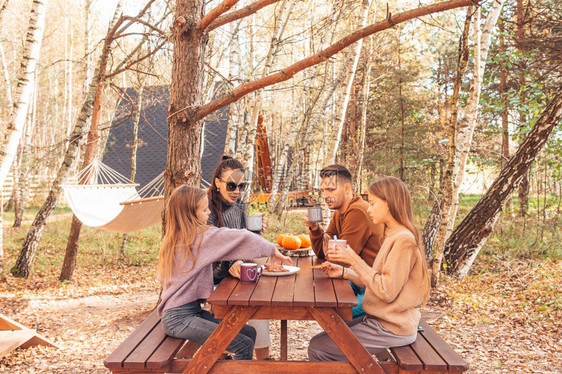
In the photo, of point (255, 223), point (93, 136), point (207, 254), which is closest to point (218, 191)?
point (255, 223)

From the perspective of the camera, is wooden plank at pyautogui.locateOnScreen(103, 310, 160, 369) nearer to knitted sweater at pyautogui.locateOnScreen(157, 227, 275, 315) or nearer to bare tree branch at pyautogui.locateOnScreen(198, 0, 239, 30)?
knitted sweater at pyautogui.locateOnScreen(157, 227, 275, 315)

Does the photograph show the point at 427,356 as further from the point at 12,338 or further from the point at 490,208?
the point at 490,208

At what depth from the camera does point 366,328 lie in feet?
7.73

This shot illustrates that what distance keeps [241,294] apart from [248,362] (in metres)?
0.35

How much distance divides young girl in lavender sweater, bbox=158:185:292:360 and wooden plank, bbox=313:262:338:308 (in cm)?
28

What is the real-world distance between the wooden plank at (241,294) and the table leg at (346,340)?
30 centimetres

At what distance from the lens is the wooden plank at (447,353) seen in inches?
83.4

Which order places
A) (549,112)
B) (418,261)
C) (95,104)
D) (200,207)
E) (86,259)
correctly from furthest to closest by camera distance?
(86,259), (95,104), (549,112), (200,207), (418,261)

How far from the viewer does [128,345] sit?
2.35 meters

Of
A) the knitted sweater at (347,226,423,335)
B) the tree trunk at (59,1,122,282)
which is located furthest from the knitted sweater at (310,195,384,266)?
the tree trunk at (59,1,122,282)

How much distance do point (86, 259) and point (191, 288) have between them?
21.3 feet

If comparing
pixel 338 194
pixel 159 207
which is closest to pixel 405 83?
pixel 159 207

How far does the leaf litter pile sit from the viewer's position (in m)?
3.70

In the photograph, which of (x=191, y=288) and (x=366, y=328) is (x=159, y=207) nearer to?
(x=191, y=288)
